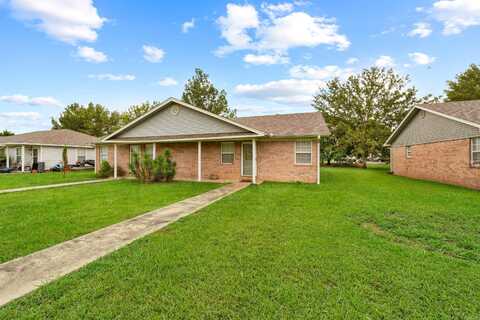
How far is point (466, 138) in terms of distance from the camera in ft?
36.5

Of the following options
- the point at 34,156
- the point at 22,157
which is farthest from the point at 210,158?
the point at 34,156

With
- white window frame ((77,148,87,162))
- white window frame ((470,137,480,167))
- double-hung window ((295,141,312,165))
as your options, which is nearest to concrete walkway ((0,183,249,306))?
double-hung window ((295,141,312,165))

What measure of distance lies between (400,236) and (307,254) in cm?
230

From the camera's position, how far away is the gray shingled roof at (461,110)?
1107cm

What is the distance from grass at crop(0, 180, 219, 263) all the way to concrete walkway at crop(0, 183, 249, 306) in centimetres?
32

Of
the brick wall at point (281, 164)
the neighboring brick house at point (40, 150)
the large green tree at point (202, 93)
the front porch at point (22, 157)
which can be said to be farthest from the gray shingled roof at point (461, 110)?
the front porch at point (22, 157)

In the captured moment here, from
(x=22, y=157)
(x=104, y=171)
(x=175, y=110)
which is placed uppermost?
(x=175, y=110)

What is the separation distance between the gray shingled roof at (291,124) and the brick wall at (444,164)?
6.52 m

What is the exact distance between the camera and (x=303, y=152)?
1263 cm

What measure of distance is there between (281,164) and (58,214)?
9945 mm

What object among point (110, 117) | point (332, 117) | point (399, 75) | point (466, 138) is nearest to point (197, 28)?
point (466, 138)

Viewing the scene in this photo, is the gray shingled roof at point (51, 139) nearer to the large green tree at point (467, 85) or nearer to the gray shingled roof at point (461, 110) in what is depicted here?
the gray shingled roof at point (461, 110)

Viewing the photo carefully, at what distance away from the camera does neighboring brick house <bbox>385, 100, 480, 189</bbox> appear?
1095cm

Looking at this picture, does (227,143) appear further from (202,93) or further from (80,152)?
(202,93)
